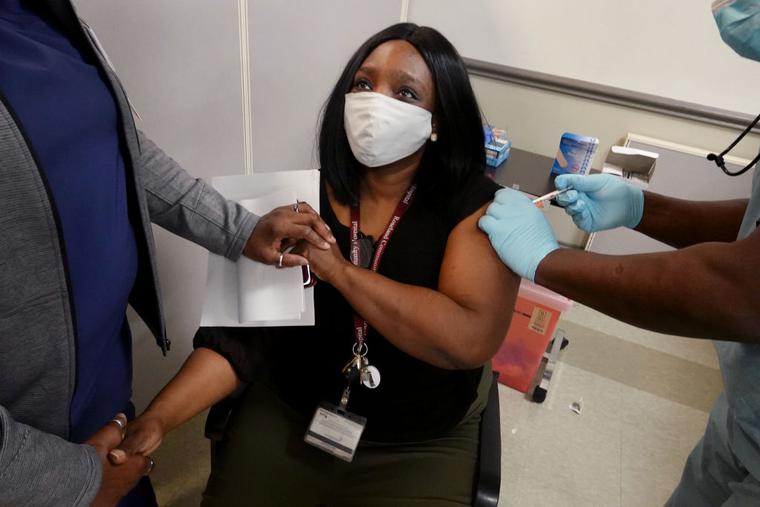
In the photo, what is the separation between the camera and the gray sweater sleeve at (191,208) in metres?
0.96

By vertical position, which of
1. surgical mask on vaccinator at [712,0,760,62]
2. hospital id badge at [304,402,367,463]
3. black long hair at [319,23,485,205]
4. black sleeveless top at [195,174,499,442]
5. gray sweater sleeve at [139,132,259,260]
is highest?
surgical mask on vaccinator at [712,0,760,62]

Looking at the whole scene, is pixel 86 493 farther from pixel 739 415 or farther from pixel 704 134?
pixel 704 134

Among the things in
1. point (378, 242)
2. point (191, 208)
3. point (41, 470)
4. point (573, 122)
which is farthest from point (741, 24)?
point (573, 122)

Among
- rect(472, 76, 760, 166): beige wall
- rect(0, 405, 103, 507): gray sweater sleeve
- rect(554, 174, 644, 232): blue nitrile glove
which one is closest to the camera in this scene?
rect(0, 405, 103, 507): gray sweater sleeve

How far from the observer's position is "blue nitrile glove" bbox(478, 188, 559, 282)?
968 millimetres

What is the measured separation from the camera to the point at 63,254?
634mm

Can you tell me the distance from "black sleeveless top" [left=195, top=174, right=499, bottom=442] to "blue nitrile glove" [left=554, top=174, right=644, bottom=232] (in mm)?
263

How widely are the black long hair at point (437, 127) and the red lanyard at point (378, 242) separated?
0.05 metres

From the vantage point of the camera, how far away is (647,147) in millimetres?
2482

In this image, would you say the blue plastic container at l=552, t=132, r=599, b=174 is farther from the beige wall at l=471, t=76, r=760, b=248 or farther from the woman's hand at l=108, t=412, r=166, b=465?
the woman's hand at l=108, t=412, r=166, b=465

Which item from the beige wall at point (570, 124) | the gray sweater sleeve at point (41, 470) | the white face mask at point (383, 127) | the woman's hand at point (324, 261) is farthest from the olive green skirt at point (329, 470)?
the beige wall at point (570, 124)

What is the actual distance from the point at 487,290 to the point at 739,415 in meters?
0.49

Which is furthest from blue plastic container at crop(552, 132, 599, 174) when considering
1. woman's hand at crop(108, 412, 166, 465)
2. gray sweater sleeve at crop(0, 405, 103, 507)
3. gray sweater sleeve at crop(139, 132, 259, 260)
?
gray sweater sleeve at crop(0, 405, 103, 507)

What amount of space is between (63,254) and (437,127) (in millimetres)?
810
